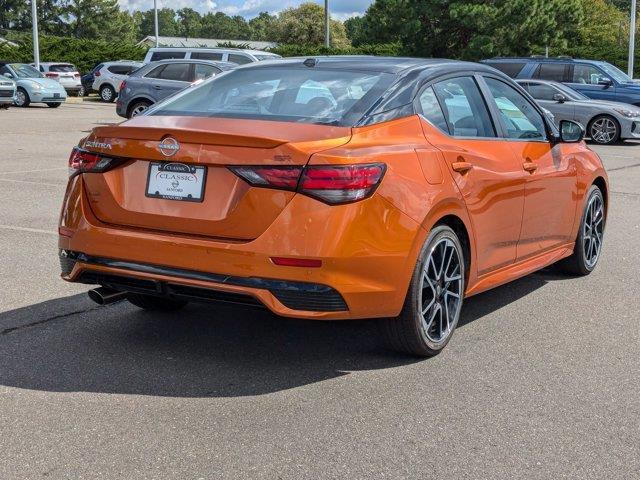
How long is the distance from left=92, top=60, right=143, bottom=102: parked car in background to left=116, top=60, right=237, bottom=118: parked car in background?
50.3 feet

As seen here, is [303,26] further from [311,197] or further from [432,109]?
[311,197]

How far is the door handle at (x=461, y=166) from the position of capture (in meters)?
5.03

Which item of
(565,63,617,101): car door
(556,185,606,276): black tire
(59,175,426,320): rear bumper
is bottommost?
(556,185,606,276): black tire

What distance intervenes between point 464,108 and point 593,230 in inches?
85.7

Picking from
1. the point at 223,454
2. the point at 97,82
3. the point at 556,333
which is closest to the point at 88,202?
the point at 223,454

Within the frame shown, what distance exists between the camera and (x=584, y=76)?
936 inches

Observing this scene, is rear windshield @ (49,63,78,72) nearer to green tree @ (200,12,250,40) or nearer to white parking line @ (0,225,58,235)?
white parking line @ (0,225,58,235)

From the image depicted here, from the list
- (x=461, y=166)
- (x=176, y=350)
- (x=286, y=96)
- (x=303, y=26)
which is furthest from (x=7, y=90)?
(x=303, y=26)

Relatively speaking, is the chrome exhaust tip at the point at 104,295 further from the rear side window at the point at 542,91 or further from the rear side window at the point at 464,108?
the rear side window at the point at 542,91

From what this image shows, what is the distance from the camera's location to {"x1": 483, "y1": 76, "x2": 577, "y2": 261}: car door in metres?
5.89

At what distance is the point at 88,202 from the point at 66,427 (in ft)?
4.27

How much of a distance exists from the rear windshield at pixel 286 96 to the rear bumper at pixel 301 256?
57 cm

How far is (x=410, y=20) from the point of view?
50031 mm

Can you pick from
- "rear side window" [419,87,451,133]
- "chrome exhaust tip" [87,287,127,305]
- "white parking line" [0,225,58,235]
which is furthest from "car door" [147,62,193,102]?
"rear side window" [419,87,451,133]
